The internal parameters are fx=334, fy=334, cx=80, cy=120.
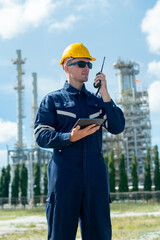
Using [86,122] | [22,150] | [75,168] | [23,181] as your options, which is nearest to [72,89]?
[86,122]

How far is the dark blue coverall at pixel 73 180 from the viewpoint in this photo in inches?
103

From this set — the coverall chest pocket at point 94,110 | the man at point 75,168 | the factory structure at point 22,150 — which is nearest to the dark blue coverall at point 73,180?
the man at point 75,168

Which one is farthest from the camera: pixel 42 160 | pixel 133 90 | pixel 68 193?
pixel 133 90

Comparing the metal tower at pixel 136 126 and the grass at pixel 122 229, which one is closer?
the grass at pixel 122 229

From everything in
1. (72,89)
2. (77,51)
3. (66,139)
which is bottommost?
(66,139)

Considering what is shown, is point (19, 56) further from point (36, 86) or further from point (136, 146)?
point (136, 146)

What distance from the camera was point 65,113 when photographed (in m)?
2.80

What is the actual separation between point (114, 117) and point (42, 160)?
41650 millimetres

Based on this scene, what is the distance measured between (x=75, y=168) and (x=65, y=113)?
0.47 meters

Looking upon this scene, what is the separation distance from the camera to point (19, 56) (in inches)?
2048

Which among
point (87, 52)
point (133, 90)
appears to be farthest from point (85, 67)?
point (133, 90)

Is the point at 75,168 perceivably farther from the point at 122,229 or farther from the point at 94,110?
the point at 122,229

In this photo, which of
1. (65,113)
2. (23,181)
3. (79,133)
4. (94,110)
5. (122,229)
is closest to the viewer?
(79,133)

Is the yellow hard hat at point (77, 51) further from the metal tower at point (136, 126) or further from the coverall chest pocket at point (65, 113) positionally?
the metal tower at point (136, 126)
